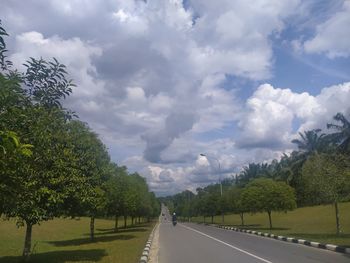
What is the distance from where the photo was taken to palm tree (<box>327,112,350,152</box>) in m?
48.2

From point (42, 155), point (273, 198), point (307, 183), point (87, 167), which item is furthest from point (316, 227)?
point (42, 155)

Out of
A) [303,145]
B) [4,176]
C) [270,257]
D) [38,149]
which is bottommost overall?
[270,257]

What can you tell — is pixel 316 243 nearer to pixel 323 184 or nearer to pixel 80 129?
pixel 323 184

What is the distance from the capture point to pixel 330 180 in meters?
29.6

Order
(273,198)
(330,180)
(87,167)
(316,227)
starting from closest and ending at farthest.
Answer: (87,167) → (330,180) → (316,227) → (273,198)

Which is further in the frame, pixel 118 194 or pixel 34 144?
pixel 118 194

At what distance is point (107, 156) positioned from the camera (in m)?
24.5

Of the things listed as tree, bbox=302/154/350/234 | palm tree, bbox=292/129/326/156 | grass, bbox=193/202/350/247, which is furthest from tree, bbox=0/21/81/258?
palm tree, bbox=292/129/326/156

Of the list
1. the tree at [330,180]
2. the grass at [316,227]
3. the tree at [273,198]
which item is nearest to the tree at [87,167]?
the grass at [316,227]

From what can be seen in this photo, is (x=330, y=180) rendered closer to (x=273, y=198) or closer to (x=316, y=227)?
(x=316, y=227)

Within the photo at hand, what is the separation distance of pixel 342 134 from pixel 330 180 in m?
20.7

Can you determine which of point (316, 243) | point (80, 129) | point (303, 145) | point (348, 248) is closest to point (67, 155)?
point (80, 129)

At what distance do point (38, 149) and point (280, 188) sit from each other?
37.5 meters

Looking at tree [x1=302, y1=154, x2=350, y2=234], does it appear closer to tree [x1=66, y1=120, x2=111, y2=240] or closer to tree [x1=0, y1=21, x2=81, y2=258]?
tree [x1=66, y1=120, x2=111, y2=240]
